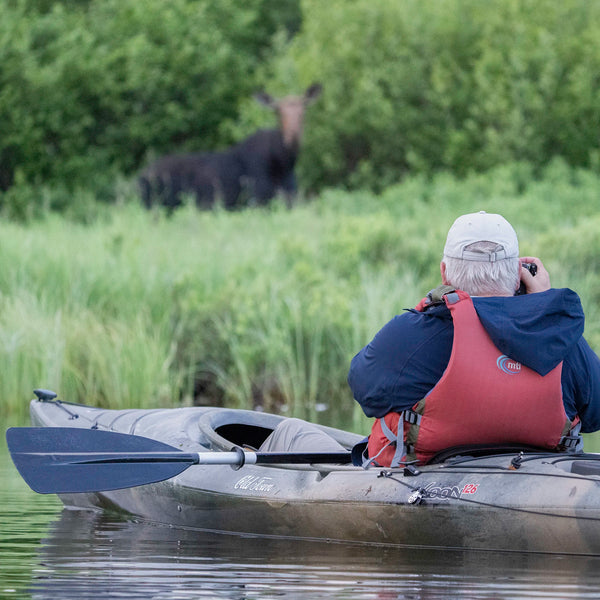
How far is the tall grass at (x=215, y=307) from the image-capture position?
10.9 metres

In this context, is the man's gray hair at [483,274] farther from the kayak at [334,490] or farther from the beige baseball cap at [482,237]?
the kayak at [334,490]

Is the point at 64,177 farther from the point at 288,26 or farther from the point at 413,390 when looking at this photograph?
the point at 413,390

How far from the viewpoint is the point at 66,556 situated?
565 centimetres

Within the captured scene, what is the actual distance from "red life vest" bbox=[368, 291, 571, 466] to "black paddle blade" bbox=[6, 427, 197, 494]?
1.06 m

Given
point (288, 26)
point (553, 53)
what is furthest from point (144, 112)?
point (553, 53)

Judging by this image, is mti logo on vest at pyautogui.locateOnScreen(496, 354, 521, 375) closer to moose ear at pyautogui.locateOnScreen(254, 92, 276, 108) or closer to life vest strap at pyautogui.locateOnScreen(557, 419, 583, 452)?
life vest strap at pyautogui.locateOnScreen(557, 419, 583, 452)

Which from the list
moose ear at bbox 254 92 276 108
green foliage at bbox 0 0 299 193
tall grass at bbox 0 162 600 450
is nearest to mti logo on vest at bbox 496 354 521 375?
tall grass at bbox 0 162 600 450

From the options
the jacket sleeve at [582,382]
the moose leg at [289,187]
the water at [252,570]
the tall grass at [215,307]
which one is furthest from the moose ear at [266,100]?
the jacket sleeve at [582,382]

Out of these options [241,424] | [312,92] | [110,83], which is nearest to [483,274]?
[241,424]

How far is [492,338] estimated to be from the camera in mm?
5234

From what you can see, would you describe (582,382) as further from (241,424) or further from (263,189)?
(263,189)

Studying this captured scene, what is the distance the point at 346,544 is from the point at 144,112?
68.9ft

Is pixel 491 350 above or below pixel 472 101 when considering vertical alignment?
below

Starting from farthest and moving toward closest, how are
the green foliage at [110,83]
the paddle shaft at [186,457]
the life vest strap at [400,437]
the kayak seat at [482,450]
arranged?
the green foliage at [110,83] → the paddle shaft at [186,457] → the kayak seat at [482,450] → the life vest strap at [400,437]
